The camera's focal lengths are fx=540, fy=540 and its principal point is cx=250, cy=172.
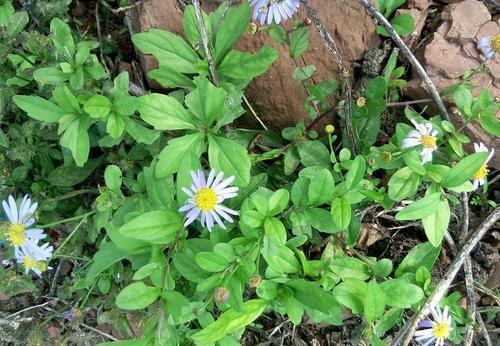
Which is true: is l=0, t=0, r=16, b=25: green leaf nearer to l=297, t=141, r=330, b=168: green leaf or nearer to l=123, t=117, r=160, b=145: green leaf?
l=123, t=117, r=160, b=145: green leaf

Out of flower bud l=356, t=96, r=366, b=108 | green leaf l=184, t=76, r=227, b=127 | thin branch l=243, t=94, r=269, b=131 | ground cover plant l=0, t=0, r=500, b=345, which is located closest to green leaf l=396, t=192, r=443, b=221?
ground cover plant l=0, t=0, r=500, b=345

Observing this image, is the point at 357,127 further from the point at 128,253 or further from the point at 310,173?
the point at 128,253

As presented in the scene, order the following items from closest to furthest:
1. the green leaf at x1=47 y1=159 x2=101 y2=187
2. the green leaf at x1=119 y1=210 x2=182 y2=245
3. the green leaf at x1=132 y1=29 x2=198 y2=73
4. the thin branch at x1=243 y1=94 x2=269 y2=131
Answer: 1. the green leaf at x1=119 y1=210 x2=182 y2=245
2. the green leaf at x1=132 y1=29 x2=198 y2=73
3. the thin branch at x1=243 y1=94 x2=269 y2=131
4. the green leaf at x1=47 y1=159 x2=101 y2=187

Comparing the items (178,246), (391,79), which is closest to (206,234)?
(178,246)

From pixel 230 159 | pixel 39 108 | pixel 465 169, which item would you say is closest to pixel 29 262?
pixel 39 108

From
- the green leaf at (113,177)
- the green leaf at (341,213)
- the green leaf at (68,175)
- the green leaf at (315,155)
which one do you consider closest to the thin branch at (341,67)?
the green leaf at (315,155)

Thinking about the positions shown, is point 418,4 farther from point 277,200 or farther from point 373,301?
point 373,301
